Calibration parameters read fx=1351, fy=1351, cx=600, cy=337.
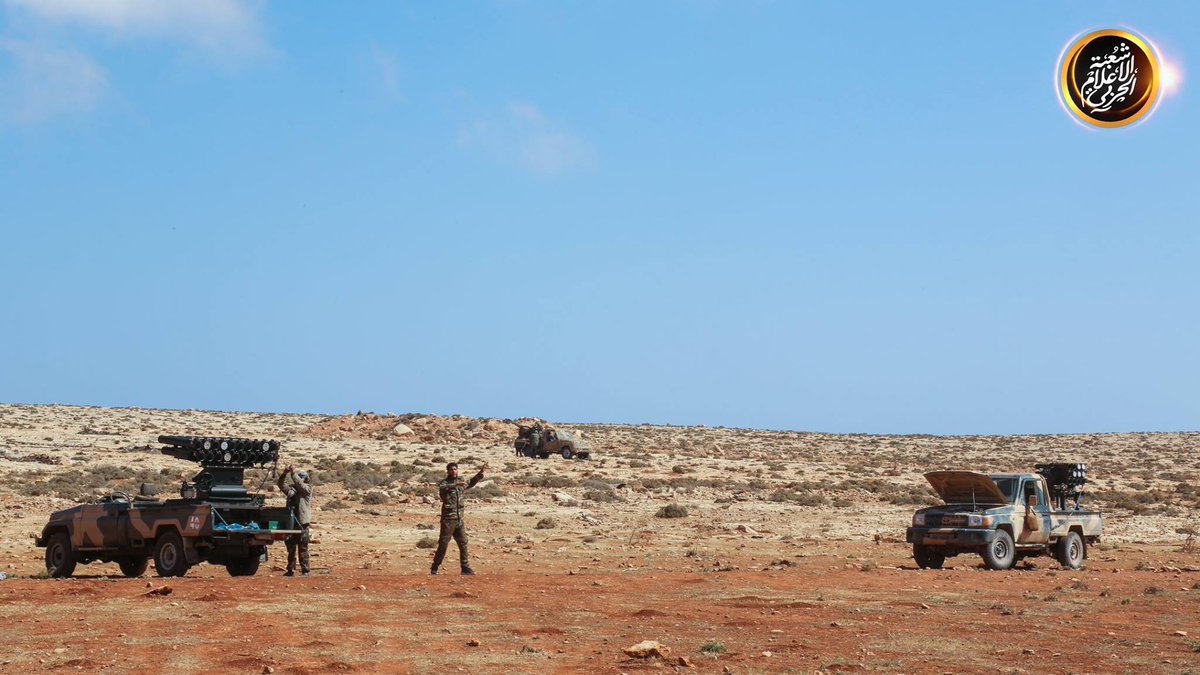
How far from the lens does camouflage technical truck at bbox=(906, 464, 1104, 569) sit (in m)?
23.7

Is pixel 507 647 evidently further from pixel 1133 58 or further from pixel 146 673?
pixel 1133 58

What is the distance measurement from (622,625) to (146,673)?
567cm

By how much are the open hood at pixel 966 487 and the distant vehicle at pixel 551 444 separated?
3763cm

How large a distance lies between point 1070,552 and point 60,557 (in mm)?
17742

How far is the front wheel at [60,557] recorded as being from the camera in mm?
21688

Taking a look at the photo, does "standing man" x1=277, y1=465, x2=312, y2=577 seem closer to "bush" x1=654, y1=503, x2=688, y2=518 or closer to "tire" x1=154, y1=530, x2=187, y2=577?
"tire" x1=154, y1=530, x2=187, y2=577

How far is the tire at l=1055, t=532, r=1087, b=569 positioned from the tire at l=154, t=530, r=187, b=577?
15.5 metres

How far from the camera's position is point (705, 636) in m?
14.8

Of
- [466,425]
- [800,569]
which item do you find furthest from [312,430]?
[800,569]

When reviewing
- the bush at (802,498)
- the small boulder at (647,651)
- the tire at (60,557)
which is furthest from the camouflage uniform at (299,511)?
the bush at (802,498)

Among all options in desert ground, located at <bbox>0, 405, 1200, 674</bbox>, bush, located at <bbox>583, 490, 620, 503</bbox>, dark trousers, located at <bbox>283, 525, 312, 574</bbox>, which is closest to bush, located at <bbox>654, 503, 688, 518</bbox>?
desert ground, located at <bbox>0, 405, 1200, 674</bbox>

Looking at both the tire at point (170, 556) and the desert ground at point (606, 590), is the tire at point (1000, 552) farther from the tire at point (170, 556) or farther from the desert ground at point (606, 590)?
the tire at point (170, 556)

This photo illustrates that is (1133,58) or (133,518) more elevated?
(1133,58)

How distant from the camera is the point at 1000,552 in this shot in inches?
942
